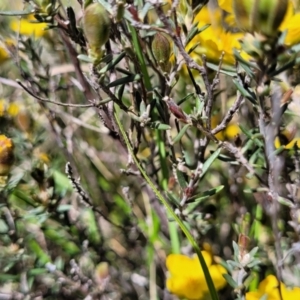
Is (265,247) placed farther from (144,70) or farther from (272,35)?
(272,35)

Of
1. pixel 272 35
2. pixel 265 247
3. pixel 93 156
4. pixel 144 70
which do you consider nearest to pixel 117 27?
pixel 144 70

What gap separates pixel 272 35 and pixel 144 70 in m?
0.42

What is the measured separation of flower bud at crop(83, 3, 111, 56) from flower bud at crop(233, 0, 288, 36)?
0.17 m

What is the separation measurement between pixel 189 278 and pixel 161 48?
1.45 feet

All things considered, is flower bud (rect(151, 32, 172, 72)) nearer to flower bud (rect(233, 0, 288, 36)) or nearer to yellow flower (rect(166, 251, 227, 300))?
flower bud (rect(233, 0, 288, 36))

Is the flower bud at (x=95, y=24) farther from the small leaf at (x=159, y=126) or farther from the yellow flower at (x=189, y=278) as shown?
the yellow flower at (x=189, y=278)

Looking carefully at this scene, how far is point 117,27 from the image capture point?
793 mm

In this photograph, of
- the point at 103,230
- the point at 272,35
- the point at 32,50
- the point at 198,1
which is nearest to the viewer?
the point at 272,35

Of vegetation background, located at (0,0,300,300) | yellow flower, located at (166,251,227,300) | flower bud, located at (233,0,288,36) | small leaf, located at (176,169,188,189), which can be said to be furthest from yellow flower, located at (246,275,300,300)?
flower bud, located at (233,0,288,36)

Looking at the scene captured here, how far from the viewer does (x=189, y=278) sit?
919 mm

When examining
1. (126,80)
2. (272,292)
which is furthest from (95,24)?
(272,292)

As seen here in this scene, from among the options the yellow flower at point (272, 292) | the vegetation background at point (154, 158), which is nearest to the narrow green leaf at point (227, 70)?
the vegetation background at point (154, 158)

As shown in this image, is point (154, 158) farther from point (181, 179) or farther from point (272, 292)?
point (272, 292)

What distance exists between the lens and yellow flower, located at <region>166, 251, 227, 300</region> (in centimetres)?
90
